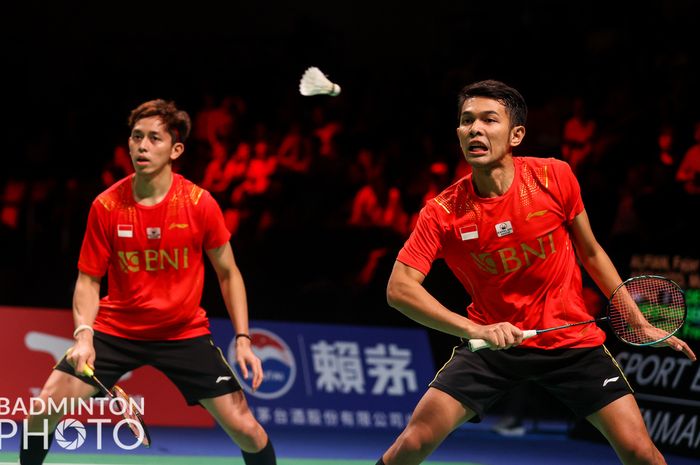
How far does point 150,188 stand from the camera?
5566 millimetres

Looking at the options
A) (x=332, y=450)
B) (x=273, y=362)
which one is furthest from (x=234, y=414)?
(x=273, y=362)

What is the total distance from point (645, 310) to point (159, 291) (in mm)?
Answer: 2282

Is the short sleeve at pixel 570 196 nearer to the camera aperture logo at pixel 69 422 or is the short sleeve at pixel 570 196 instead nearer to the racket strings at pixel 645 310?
the racket strings at pixel 645 310

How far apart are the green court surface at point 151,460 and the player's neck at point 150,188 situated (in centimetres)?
215

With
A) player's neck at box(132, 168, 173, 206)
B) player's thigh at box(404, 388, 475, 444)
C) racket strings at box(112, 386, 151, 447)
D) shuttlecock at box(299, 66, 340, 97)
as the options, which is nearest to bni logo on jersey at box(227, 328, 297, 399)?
player's neck at box(132, 168, 173, 206)

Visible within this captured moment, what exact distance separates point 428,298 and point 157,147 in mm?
1732

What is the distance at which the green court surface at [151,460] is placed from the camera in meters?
6.98

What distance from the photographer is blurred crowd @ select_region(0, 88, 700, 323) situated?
909cm

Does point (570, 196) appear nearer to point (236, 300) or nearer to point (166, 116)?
point (236, 300)

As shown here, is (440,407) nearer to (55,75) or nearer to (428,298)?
(428,298)

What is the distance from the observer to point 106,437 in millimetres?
8023

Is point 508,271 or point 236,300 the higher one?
point 508,271

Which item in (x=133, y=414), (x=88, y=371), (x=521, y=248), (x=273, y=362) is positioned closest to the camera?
(x=521, y=248)

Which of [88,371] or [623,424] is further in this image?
[88,371]
